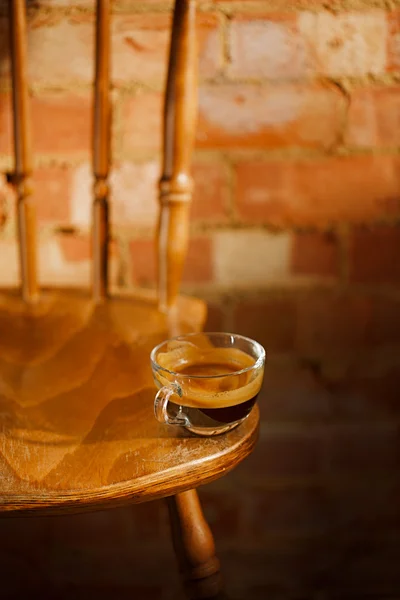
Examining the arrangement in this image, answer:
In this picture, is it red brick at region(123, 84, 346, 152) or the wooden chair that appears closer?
the wooden chair

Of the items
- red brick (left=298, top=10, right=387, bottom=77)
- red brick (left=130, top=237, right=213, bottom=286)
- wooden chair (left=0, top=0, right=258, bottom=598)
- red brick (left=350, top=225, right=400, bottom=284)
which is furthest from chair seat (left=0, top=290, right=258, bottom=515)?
red brick (left=298, top=10, right=387, bottom=77)

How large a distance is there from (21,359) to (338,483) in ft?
2.06

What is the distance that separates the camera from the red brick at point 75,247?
85cm

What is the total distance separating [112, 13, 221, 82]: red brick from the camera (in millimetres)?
767

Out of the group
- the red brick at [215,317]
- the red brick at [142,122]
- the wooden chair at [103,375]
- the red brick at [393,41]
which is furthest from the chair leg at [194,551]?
the red brick at [393,41]

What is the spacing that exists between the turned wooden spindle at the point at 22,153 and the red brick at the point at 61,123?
0.43 feet

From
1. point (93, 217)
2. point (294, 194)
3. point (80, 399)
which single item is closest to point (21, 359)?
point (80, 399)

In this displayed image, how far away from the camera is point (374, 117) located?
79 cm

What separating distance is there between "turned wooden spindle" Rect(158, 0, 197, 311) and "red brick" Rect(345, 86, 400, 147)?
28 cm

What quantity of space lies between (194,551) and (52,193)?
557mm

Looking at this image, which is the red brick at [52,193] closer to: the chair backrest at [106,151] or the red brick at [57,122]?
the red brick at [57,122]

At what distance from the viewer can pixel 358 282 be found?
859 mm

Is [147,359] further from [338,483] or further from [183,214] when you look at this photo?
[338,483]

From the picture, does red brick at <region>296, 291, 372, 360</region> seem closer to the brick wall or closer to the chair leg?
the brick wall
